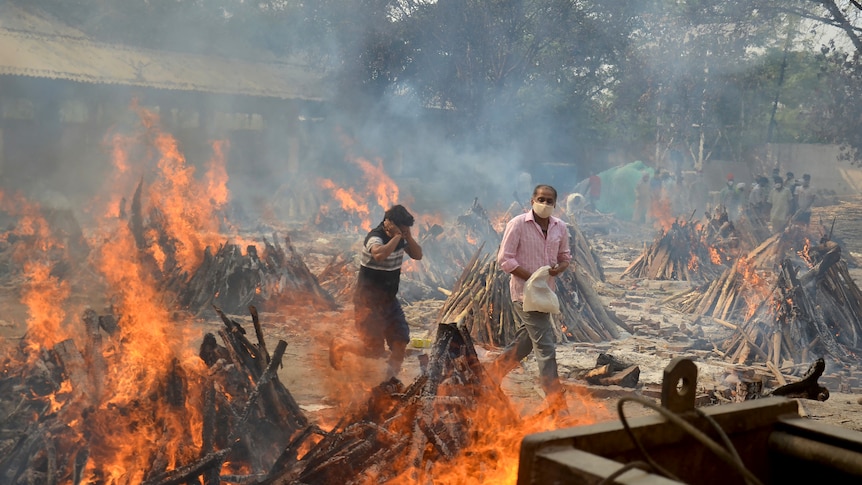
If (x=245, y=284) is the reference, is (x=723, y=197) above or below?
above

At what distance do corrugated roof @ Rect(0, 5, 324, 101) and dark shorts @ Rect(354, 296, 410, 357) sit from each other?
14.7 meters

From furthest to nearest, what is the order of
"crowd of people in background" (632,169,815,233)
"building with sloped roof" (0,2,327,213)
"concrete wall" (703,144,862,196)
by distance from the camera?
"concrete wall" (703,144,862,196)
"building with sloped roof" (0,2,327,213)
"crowd of people in background" (632,169,815,233)

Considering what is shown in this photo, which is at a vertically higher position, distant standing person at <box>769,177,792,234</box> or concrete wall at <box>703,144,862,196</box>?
concrete wall at <box>703,144,862,196</box>

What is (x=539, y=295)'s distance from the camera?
5898 mm

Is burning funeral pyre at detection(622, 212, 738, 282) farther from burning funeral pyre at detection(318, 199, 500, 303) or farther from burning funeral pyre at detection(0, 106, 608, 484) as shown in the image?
burning funeral pyre at detection(0, 106, 608, 484)

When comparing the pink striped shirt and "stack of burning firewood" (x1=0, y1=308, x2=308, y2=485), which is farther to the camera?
the pink striped shirt

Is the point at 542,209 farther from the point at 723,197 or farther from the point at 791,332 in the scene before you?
the point at 723,197

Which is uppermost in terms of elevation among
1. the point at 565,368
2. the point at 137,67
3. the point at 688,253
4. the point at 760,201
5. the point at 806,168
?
the point at 137,67

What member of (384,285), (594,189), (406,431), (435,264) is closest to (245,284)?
(435,264)

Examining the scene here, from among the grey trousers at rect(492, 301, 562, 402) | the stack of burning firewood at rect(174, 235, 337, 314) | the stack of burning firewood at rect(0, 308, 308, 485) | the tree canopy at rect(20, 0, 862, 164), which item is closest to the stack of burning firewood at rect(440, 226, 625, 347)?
the grey trousers at rect(492, 301, 562, 402)

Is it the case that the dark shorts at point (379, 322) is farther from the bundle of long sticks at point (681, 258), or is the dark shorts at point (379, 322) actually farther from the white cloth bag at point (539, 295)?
the bundle of long sticks at point (681, 258)

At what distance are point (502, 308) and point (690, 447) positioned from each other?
685cm

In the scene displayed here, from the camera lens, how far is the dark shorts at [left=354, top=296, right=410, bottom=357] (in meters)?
6.77

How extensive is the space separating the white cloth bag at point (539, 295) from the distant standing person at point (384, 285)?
117 cm
